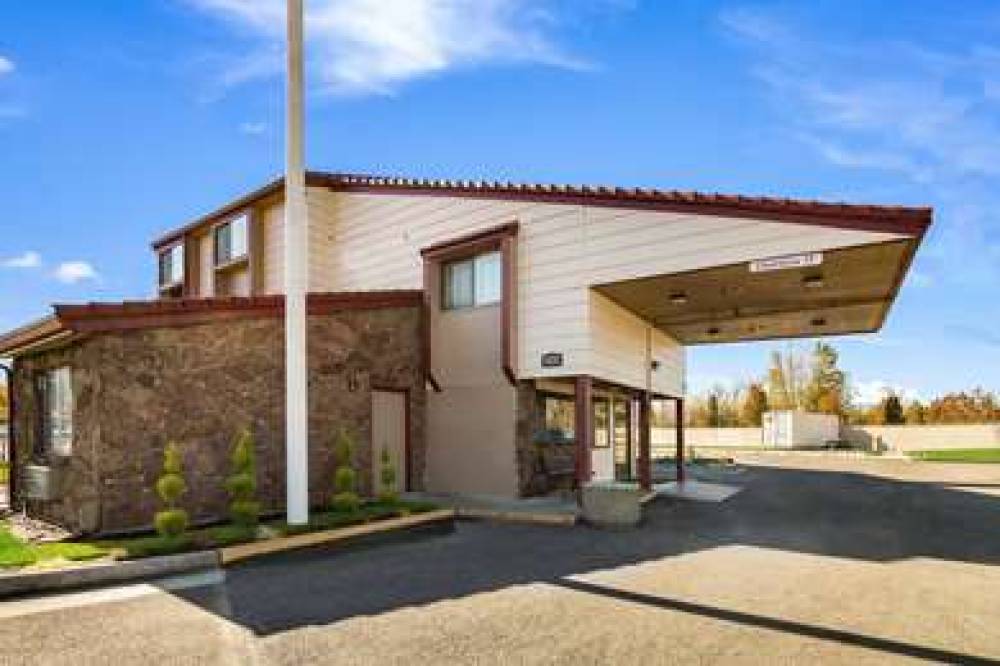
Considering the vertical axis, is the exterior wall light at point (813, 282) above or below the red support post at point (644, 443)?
above

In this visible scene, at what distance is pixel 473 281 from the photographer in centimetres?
1655

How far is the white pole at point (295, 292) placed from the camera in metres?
11.4

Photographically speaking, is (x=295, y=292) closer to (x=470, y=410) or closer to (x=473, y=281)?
(x=473, y=281)

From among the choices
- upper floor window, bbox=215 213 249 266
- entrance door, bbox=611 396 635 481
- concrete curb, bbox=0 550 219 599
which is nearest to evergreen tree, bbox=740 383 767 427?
A: entrance door, bbox=611 396 635 481

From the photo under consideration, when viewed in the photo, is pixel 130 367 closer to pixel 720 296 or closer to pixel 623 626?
pixel 623 626

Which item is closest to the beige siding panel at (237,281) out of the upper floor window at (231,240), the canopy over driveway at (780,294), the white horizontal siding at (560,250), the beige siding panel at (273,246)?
the upper floor window at (231,240)

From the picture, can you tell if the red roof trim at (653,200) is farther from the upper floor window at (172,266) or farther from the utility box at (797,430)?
the utility box at (797,430)

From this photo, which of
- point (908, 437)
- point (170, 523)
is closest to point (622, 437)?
point (170, 523)

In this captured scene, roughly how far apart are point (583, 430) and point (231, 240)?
1223 centimetres

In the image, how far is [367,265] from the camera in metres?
18.8

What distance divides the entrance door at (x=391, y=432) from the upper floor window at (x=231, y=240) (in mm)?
7318

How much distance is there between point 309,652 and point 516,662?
1658mm

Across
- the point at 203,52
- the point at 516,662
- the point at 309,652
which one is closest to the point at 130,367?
the point at 203,52

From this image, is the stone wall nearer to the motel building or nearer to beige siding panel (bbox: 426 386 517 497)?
the motel building
